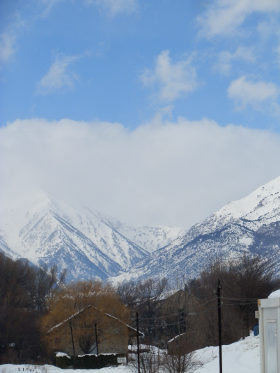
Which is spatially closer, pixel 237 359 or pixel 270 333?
pixel 270 333

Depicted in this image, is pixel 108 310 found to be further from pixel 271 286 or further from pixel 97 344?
pixel 271 286

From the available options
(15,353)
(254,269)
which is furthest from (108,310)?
(254,269)

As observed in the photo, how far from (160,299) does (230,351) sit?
6649cm

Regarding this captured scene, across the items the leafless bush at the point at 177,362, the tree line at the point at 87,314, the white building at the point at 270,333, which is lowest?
the leafless bush at the point at 177,362

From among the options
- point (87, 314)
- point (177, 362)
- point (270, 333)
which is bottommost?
point (177, 362)

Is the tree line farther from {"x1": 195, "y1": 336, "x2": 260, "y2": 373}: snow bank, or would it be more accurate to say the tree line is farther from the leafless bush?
the leafless bush

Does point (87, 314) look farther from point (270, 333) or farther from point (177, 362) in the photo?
point (270, 333)

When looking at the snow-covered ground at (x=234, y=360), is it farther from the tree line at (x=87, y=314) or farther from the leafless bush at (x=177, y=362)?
the tree line at (x=87, y=314)

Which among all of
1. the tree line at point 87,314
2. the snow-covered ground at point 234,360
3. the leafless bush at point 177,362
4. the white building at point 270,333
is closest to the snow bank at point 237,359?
the snow-covered ground at point 234,360

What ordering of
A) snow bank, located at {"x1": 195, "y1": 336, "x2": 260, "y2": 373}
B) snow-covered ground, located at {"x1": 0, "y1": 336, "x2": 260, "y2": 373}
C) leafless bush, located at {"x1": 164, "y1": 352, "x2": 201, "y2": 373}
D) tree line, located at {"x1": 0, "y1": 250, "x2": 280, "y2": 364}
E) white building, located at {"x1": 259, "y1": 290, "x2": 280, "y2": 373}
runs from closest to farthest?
white building, located at {"x1": 259, "y1": 290, "x2": 280, "y2": 373}
leafless bush, located at {"x1": 164, "y1": 352, "x2": 201, "y2": 373}
snow bank, located at {"x1": 195, "y1": 336, "x2": 260, "y2": 373}
snow-covered ground, located at {"x1": 0, "y1": 336, "x2": 260, "y2": 373}
tree line, located at {"x1": 0, "y1": 250, "x2": 280, "y2": 364}

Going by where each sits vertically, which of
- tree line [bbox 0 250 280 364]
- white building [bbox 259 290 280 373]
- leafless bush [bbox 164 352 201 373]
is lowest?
leafless bush [bbox 164 352 201 373]

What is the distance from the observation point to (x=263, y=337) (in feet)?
84.8

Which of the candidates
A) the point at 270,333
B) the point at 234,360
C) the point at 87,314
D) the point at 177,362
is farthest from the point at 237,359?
the point at 87,314

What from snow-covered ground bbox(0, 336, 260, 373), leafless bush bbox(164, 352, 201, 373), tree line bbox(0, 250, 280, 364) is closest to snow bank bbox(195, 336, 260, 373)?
snow-covered ground bbox(0, 336, 260, 373)
